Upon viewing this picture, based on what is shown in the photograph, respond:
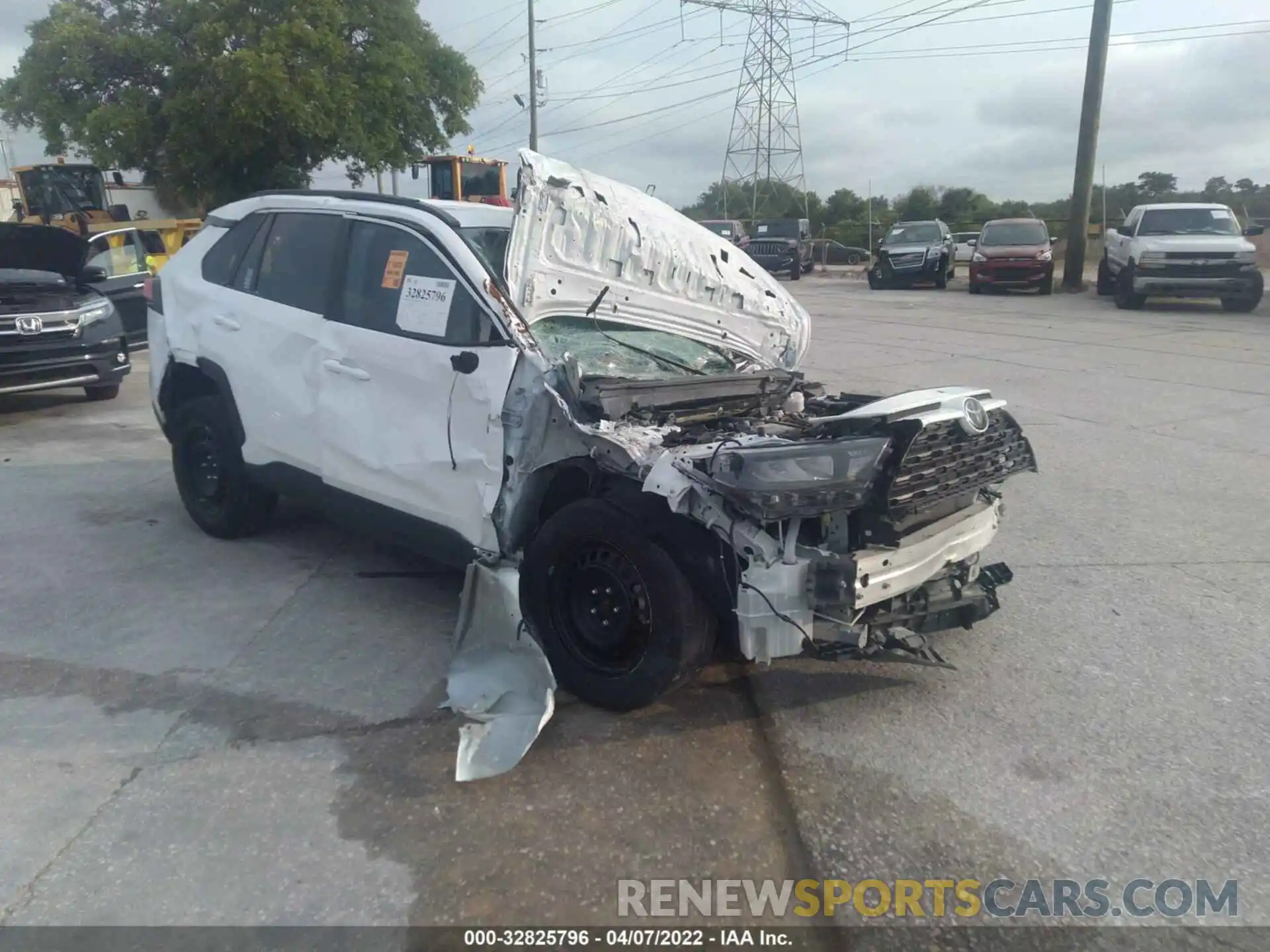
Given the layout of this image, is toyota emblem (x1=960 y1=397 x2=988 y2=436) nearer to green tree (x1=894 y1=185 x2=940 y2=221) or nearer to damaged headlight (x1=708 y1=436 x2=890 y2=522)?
damaged headlight (x1=708 y1=436 x2=890 y2=522)

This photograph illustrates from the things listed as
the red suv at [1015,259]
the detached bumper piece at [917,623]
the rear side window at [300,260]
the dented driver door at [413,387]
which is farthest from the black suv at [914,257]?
the detached bumper piece at [917,623]

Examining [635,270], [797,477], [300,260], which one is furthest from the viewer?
[300,260]

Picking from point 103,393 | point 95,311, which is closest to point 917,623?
point 95,311

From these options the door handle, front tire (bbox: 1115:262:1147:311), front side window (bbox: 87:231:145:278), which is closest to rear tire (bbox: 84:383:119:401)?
front side window (bbox: 87:231:145:278)

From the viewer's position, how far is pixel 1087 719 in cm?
383

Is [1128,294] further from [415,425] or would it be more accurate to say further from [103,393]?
[415,425]

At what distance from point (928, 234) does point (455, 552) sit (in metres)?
24.4

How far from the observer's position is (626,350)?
458 centimetres

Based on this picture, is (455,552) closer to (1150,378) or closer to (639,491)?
(639,491)

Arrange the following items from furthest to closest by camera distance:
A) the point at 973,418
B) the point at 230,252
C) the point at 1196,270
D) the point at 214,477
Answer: the point at 1196,270 < the point at 214,477 < the point at 230,252 < the point at 973,418

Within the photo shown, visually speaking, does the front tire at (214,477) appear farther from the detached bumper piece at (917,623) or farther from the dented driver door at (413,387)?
the detached bumper piece at (917,623)

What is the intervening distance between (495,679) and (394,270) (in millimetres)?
1903

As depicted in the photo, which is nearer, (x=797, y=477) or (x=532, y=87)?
(x=797, y=477)

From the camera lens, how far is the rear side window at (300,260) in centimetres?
494
